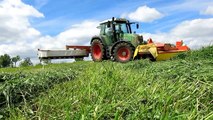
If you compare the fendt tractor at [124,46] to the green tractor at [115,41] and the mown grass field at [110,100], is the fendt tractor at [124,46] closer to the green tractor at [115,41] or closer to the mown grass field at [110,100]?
the green tractor at [115,41]

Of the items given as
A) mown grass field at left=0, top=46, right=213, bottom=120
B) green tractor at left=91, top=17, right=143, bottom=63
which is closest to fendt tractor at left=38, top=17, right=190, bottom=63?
green tractor at left=91, top=17, right=143, bottom=63

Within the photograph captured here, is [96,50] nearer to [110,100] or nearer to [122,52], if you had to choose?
[122,52]

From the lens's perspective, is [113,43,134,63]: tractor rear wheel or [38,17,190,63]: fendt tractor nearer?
[38,17,190,63]: fendt tractor

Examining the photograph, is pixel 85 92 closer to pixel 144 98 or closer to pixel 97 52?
pixel 144 98

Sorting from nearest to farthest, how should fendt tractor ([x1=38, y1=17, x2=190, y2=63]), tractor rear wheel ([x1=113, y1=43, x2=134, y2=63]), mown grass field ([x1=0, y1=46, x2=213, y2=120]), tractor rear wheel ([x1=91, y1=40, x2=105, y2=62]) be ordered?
1. mown grass field ([x1=0, y1=46, x2=213, y2=120])
2. fendt tractor ([x1=38, y1=17, x2=190, y2=63])
3. tractor rear wheel ([x1=113, y1=43, x2=134, y2=63])
4. tractor rear wheel ([x1=91, y1=40, x2=105, y2=62])

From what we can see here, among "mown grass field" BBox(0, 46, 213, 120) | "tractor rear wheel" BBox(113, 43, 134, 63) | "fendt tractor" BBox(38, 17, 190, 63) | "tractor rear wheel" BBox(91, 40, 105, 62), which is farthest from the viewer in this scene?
"tractor rear wheel" BBox(91, 40, 105, 62)

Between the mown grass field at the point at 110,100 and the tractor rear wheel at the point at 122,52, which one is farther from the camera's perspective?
the tractor rear wheel at the point at 122,52

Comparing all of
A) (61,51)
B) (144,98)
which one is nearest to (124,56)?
(61,51)

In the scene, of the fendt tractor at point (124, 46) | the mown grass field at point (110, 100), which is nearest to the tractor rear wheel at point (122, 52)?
the fendt tractor at point (124, 46)

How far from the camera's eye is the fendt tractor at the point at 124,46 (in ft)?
56.9

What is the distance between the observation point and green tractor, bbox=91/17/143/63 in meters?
18.6

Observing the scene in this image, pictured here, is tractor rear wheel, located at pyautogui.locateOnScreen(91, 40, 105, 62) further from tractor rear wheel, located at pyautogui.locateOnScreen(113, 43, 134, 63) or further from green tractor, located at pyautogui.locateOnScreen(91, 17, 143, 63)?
tractor rear wheel, located at pyautogui.locateOnScreen(113, 43, 134, 63)

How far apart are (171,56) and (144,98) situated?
43.1 feet

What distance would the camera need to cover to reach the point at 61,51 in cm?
2327
